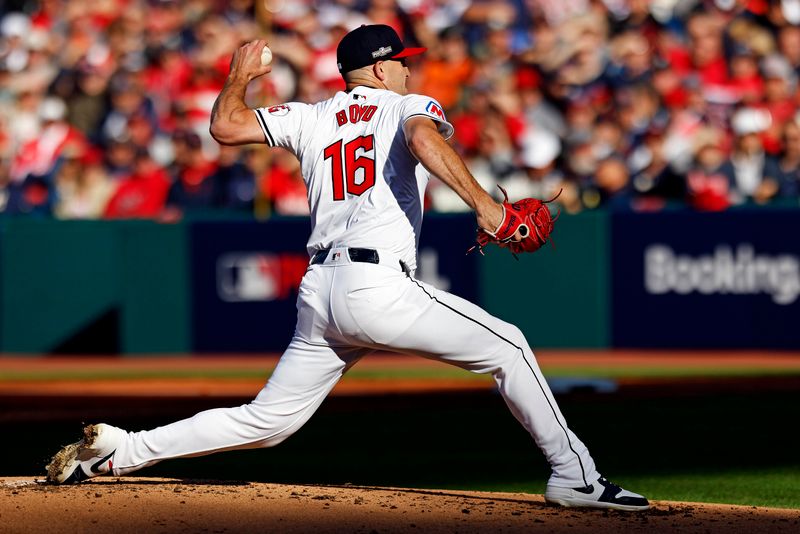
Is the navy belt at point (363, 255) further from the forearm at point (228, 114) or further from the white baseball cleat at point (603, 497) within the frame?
the white baseball cleat at point (603, 497)

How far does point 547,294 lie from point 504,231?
9084 mm

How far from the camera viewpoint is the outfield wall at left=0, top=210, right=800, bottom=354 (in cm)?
1402

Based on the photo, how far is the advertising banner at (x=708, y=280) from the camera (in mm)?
13953

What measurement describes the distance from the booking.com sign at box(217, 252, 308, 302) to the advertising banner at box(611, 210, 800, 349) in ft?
10.7

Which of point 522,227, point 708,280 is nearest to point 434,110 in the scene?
point 522,227

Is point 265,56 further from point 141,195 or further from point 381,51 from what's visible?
point 141,195

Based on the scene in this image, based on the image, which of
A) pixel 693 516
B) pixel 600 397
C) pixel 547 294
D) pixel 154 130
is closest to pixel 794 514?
pixel 693 516

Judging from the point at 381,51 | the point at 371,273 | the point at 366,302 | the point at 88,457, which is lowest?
the point at 88,457

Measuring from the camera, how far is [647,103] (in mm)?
13891

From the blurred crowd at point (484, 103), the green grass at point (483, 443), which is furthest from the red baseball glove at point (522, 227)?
the blurred crowd at point (484, 103)

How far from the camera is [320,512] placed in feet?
18.1

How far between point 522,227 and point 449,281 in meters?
9.13

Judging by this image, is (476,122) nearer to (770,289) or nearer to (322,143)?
(770,289)

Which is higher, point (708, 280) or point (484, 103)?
point (484, 103)
